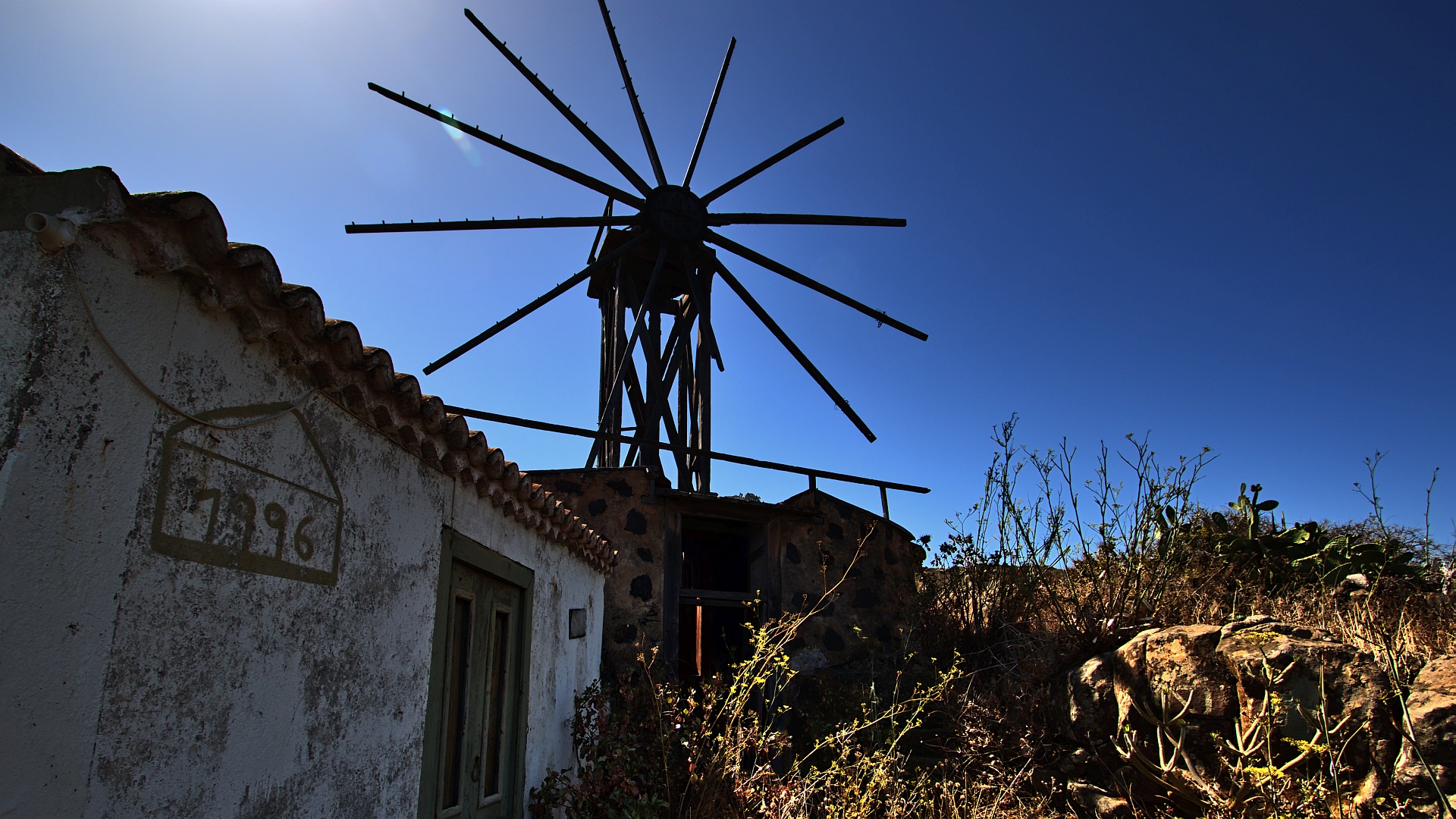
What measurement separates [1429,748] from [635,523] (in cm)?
497

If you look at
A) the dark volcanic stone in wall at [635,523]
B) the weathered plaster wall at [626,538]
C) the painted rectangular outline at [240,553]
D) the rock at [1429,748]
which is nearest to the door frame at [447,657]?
the painted rectangular outline at [240,553]

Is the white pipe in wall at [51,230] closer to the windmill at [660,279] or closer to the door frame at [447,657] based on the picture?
the door frame at [447,657]

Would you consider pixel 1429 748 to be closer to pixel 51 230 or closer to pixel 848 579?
pixel 848 579

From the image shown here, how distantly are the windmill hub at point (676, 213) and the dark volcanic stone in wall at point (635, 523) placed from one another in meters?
2.87

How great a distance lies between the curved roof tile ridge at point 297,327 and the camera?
1.74 metres

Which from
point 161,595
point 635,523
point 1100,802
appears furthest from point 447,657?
point 1100,802

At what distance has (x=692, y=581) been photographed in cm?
820

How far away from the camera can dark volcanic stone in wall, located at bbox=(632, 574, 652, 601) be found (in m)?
6.43

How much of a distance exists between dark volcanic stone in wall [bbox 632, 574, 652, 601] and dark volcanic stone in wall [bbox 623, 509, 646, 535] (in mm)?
357

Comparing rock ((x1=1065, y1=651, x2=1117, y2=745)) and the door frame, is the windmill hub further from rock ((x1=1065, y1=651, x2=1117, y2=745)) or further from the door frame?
rock ((x1=1065, y1=651, x2=1117, y2=745))

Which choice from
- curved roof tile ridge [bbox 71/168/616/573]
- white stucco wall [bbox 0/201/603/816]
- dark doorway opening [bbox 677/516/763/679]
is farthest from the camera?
dark doorway opening [bbox 677/516/763/679]

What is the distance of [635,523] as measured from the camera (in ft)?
21.7

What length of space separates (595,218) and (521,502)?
14.3 ft

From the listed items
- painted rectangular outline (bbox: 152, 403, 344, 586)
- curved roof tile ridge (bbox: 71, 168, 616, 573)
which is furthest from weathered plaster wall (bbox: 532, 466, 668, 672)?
painted rectangular outline (bbox: 152, 403, 344, 586)
